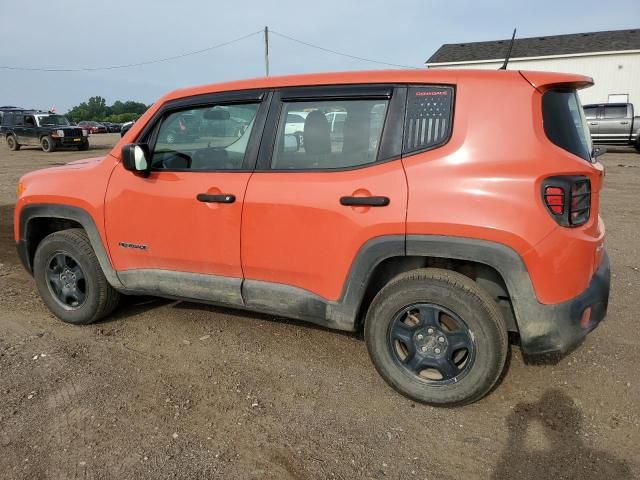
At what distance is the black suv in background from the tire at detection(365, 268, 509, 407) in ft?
74.1

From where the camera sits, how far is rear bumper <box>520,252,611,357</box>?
2.42 meters

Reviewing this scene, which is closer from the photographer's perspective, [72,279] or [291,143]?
[291,143]

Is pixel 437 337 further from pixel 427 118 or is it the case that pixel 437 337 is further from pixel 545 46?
pixel 545 46

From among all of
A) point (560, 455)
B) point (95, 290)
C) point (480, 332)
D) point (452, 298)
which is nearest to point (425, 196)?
point (452, 298)

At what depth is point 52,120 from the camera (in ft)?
72.7

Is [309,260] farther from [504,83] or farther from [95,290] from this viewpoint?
[95,290]

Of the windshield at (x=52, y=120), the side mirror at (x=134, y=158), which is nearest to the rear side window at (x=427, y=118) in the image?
the side mirror at (x=134, y=158)

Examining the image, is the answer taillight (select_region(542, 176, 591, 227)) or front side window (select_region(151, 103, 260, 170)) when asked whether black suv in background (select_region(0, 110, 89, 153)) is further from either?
taillight (select_region(542, 176, 591, 227))

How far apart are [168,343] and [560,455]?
2594 mm

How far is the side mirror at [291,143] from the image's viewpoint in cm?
292

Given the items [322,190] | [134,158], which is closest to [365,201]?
[322,190]

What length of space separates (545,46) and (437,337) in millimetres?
30609

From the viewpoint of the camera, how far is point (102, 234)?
137 inches

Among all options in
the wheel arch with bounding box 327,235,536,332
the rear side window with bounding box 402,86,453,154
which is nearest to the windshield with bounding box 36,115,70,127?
the wheel arch with bounding box 327,235,536,332
